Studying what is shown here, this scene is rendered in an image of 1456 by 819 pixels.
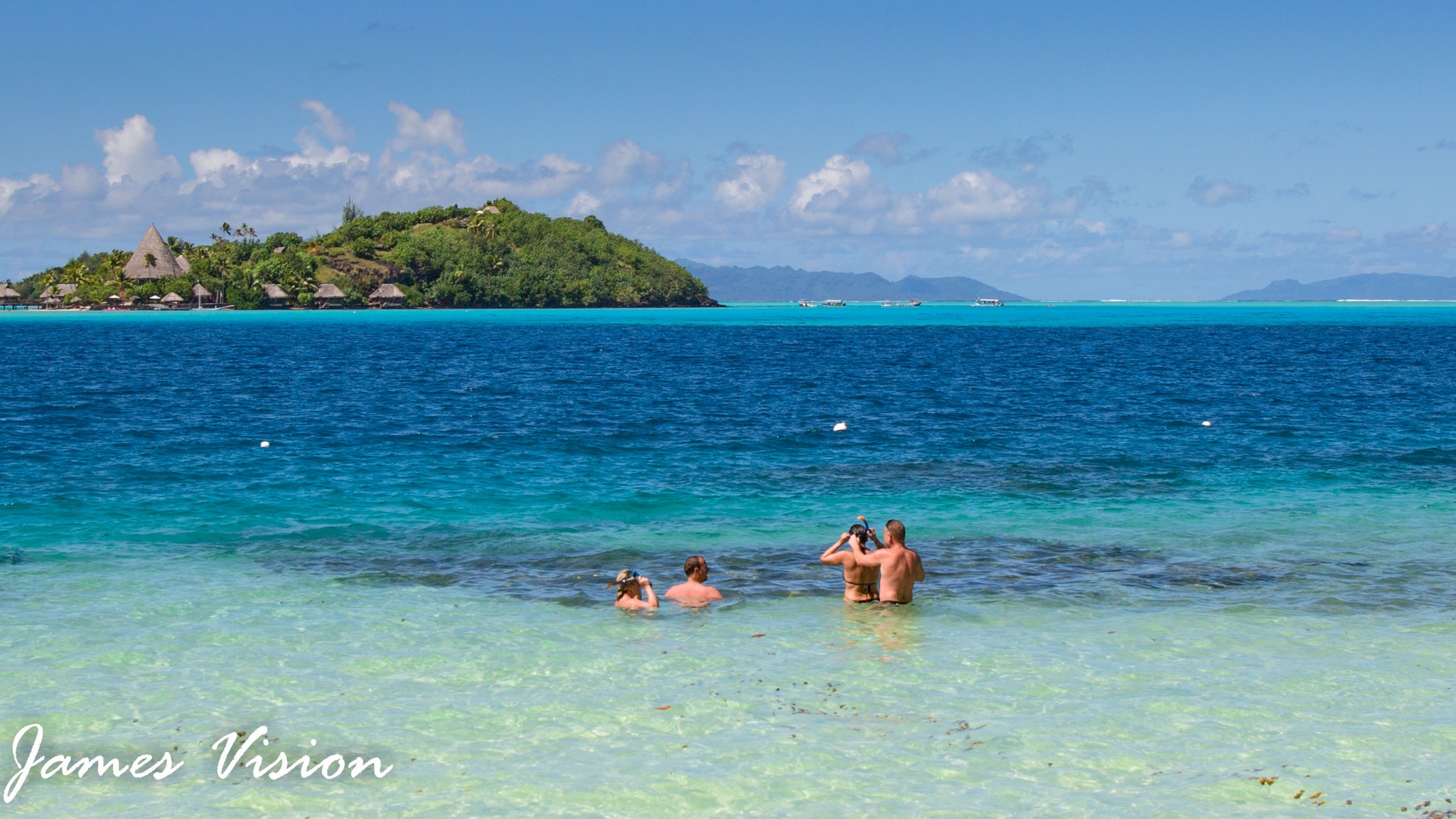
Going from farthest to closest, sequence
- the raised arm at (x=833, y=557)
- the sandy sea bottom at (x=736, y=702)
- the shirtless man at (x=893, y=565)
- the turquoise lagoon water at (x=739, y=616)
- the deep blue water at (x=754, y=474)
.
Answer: the deep blue water at (x=754, y=474) < the raised arm at (x=833, y=557) < the shirtless man at (x=893, y=565) < the turquoise lagoon water at (x=739, y=616) < the sandy sea bottom at (x=736, y=702)

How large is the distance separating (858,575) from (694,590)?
2.50m

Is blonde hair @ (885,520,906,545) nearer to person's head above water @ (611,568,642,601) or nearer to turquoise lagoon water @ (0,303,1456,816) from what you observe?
turquoise lagoon water @ (0,303,1456,816)

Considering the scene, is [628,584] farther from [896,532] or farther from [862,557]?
[896,532]

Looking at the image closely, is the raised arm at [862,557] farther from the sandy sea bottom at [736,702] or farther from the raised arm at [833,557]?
the sandy sea bottom at [736,702]

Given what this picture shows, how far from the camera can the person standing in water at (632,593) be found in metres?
17.1

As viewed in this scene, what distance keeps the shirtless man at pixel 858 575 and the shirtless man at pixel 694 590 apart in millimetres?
1829

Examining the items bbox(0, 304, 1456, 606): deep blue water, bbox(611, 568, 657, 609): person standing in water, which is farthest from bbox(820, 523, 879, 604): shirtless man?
bbox(611, 568, 657, 609): person standing in water

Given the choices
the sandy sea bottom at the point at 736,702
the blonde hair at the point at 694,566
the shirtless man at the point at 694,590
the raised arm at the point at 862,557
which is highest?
the raised arm at the point at 862,557

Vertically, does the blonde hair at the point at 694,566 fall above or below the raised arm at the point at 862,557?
below

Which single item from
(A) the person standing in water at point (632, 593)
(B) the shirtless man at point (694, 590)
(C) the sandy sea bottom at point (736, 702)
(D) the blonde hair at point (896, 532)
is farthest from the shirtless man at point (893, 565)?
(A) the person standing in water at point (632, 593)

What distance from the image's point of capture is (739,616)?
16.9 m

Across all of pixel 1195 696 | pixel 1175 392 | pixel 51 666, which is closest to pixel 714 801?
pixel 1195 696

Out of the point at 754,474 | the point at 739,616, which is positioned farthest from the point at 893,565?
the point at 754,474

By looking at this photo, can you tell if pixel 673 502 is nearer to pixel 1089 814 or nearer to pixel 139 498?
pixel 139 498
